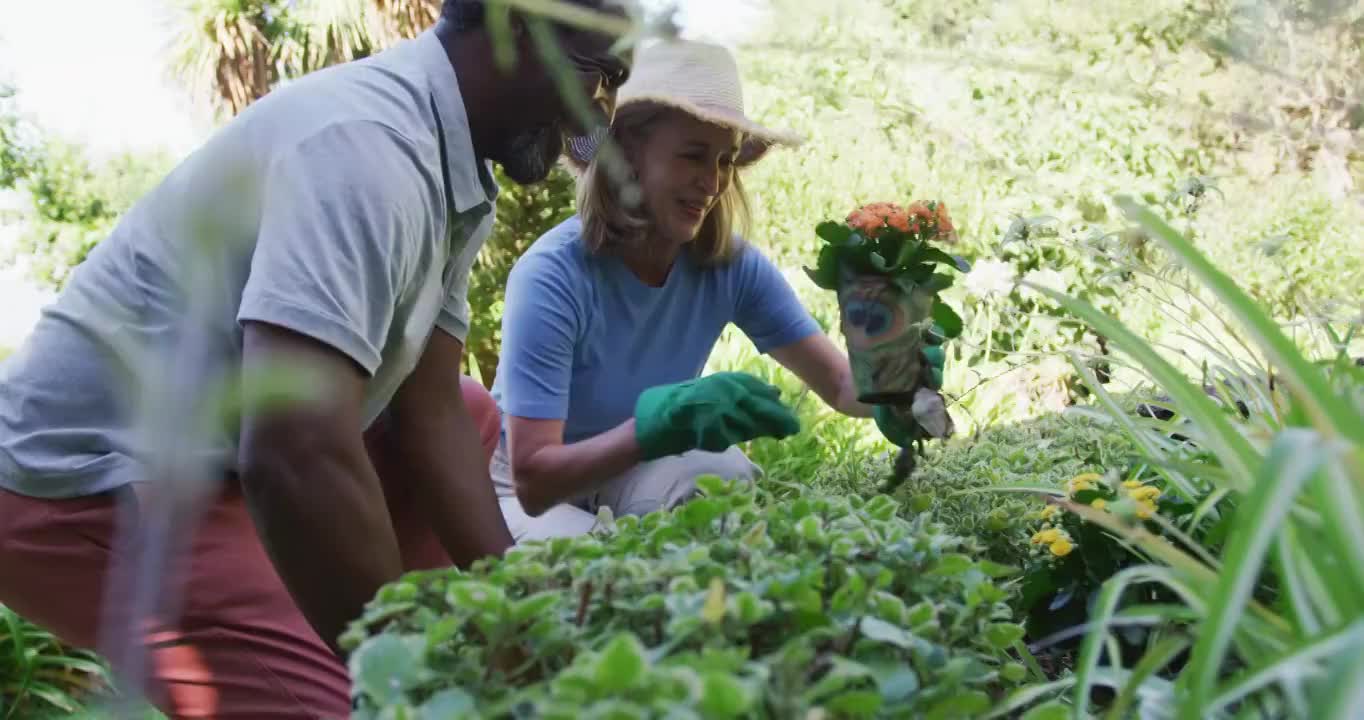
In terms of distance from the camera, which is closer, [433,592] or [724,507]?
[433,592]

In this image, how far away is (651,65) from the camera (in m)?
2.44

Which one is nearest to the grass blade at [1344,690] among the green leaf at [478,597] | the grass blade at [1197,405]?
the grass blade at [1197,405]

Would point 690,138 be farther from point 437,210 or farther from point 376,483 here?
point 376,483

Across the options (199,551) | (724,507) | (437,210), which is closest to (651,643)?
(724,507)

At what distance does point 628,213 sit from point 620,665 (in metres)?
2.08

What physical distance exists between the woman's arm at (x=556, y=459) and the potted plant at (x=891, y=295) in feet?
1.76

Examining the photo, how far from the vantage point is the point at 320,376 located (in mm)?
1208

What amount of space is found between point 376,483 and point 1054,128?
5760 mm

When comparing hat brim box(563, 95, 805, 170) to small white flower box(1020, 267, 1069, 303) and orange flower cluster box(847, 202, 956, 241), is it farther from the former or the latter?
small white flower box(1020, 267, 1069, 303)

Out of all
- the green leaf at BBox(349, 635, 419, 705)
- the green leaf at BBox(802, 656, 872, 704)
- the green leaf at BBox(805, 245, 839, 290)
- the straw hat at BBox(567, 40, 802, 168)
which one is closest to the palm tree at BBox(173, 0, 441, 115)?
the green leaf at BBox(349, 635, 419, 705)

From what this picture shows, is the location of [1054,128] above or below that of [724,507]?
above

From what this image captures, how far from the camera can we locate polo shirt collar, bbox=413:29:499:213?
1.80 m

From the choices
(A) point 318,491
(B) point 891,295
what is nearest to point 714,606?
(A) point 318,491

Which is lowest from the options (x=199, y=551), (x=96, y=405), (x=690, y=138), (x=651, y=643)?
(x=199, y=551)
